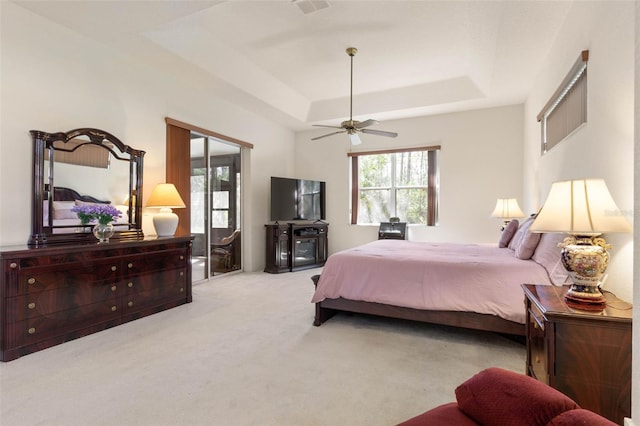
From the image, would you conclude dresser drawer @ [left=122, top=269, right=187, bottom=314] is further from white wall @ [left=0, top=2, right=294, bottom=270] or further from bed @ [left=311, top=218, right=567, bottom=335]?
bed @ [left=311, top=218, right=567, bottom=335]

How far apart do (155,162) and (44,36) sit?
60.0 inches

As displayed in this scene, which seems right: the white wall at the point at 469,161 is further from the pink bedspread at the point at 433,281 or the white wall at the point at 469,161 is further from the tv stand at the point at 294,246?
the pink bedspread at the point at 433,281

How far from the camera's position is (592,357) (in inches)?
54.3

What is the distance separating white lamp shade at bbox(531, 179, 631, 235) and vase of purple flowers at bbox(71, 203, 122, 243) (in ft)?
11.6

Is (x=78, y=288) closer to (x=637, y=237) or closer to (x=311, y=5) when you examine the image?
(x=311, y=5)

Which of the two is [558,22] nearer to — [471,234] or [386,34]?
[386,34]

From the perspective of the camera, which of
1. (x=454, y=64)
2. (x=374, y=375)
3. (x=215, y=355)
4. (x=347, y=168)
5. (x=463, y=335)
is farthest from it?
(x=347, y=168)

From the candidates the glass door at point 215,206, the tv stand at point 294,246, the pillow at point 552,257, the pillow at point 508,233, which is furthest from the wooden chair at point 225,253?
the pillow at point 552,257

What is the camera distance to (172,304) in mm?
3621

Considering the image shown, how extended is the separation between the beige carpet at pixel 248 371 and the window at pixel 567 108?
197 centimetres

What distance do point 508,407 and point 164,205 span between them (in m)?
3.69

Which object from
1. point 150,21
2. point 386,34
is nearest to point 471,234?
point 386,34

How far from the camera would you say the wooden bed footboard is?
2522 millimetres

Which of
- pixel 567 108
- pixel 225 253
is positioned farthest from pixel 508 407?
pixel 225 253
